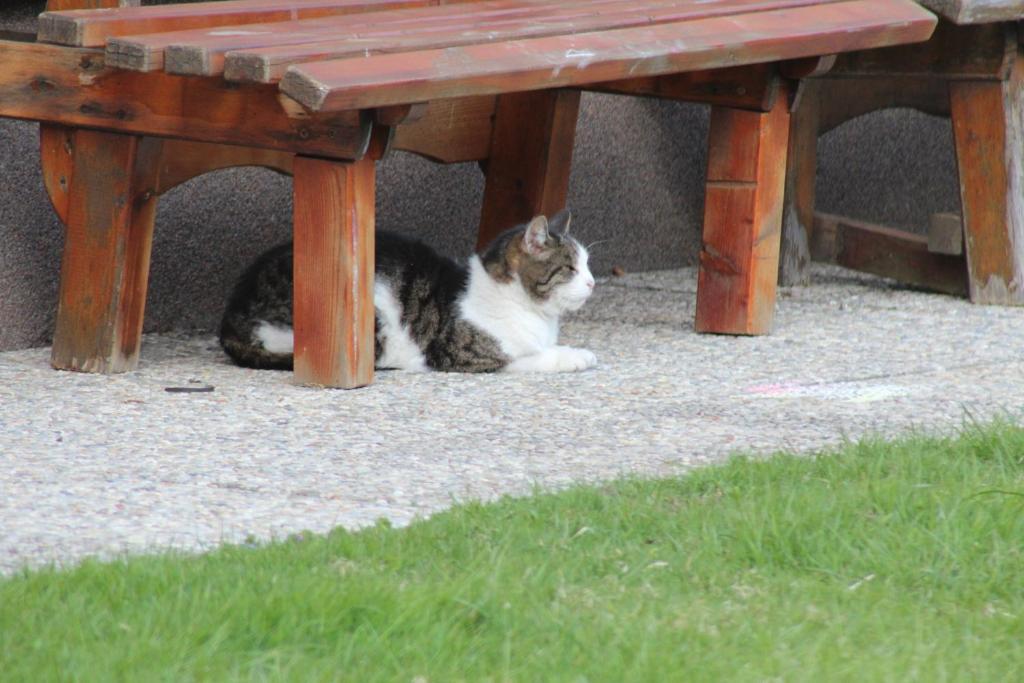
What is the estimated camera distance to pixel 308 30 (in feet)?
13.8

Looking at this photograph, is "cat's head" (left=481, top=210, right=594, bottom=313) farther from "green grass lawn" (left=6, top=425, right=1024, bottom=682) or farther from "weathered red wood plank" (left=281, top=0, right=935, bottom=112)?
"green grass lawn" (left=6, top=425, right=1024, bottom=682)

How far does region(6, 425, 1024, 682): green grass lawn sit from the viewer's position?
2.17 metres

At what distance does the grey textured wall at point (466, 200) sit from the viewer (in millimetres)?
4949

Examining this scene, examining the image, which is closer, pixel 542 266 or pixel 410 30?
pixel 410 30

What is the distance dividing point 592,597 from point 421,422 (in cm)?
143

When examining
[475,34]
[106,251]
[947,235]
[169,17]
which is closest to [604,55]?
[475,34]

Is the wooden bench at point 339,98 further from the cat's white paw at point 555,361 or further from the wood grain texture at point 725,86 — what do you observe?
the cat's white paw at point 555,361

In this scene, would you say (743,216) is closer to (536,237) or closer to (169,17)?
(536,237)

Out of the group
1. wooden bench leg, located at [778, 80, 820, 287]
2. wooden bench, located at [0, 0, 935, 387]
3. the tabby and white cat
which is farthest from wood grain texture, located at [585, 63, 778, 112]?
wooden bench leg, located at [778, 80, 820, 287]

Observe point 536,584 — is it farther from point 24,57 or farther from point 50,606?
point 24,57

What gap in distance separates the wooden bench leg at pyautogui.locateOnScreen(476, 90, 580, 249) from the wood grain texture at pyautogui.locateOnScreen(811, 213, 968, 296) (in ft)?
4.22

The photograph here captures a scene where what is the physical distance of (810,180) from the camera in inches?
251

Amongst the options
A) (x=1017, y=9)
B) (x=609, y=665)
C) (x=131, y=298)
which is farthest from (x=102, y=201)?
(x=1017, y=9)

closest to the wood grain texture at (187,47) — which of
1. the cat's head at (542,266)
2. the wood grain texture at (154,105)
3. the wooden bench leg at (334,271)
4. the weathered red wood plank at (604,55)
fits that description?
the wood grain texture at (154,105)
